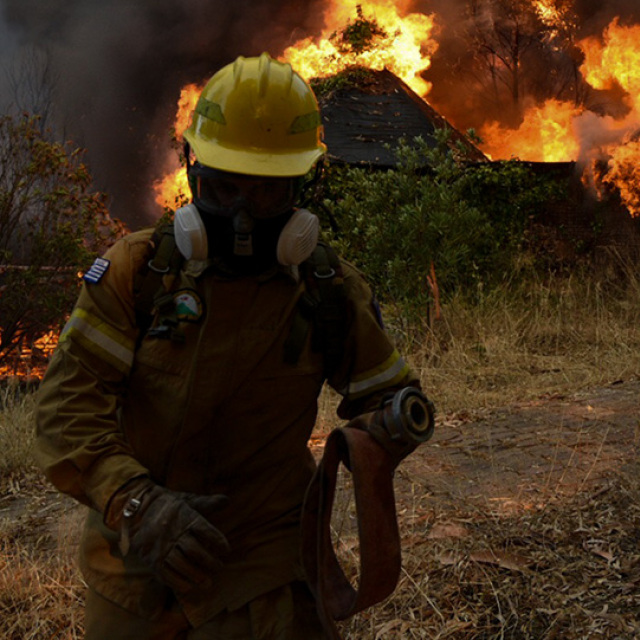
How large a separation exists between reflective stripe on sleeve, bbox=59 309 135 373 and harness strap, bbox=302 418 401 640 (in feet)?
1.76

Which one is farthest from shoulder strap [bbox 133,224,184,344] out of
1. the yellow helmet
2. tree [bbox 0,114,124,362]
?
tree [bbox 0,114,124,362]

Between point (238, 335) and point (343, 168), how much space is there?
11.9 metres

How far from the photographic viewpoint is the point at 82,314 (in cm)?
191

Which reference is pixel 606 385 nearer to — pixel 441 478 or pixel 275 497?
pixel 441 478

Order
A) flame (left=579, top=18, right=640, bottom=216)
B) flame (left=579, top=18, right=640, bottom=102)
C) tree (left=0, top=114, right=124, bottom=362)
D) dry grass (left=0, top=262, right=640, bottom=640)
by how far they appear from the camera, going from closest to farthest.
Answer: dry grass (left=0, top=262, right=640, bottom=640) < tree (left=0, top=114, right=124, bottom=362) < flame (left=579, top=18, right=640, bottom=216) < flame (left=579, top=18, right=640, bottom=102)

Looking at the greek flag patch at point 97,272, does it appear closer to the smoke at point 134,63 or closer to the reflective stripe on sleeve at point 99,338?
the reflective stripe on sleeve at point 99,338

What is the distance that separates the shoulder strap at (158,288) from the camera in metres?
1.92

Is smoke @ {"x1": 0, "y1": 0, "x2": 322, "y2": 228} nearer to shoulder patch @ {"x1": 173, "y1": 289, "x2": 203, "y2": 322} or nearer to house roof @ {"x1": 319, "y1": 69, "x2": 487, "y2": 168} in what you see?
house roof @ {"x1": 319, "y1": 69, "x2": 487, "y2": 168}

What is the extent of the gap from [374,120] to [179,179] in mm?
3842

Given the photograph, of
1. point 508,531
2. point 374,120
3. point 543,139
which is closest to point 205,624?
point 508,531

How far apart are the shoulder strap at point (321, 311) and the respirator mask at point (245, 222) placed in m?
0.08

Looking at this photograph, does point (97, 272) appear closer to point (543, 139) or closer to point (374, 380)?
point (374, 380)

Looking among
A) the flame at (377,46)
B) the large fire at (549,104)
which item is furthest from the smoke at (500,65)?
the flame at (377,46)

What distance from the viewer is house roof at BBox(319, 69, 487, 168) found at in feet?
46.9
